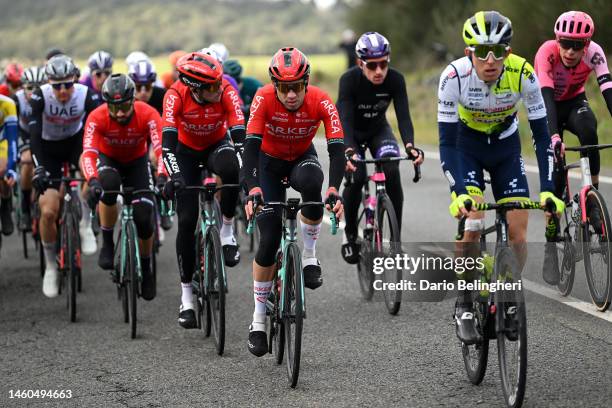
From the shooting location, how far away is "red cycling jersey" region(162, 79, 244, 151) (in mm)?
8820

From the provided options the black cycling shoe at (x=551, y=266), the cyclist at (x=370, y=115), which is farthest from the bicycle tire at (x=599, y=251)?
the cyclist at (x=370, y=115)

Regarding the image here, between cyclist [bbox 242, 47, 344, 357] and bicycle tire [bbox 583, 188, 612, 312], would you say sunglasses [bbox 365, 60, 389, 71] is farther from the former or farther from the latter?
bicycle tire [bbox 583, 188, 612, 312]

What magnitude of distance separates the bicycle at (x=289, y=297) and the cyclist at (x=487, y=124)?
91 cm

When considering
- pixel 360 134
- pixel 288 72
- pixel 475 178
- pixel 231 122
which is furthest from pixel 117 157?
pixel 475 178

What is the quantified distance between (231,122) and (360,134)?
1.44 m

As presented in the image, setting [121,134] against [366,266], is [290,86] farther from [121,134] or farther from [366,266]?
[121,134]

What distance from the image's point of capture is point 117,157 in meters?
9.92

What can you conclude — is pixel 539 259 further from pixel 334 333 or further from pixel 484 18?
pixel 484 18

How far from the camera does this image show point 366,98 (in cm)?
976

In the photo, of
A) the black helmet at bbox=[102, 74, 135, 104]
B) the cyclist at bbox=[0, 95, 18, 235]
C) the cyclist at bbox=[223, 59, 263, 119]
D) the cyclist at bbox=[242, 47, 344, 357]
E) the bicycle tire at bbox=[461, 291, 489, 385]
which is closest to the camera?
the bicycle tire at bbox=[461, 291, 489, 385]

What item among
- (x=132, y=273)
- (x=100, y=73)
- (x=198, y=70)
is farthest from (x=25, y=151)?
(x=198, y=70)

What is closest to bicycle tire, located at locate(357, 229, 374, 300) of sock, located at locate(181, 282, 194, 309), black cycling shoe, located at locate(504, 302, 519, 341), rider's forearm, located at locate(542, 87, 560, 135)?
sock, located at locate(181, 282, 194, 309)

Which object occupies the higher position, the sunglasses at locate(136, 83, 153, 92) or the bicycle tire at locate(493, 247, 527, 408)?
the sunglasses at locate(136, 83, 153, 92)

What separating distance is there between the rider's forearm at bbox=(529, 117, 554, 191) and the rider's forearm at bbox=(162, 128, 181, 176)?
2767 millimetres
